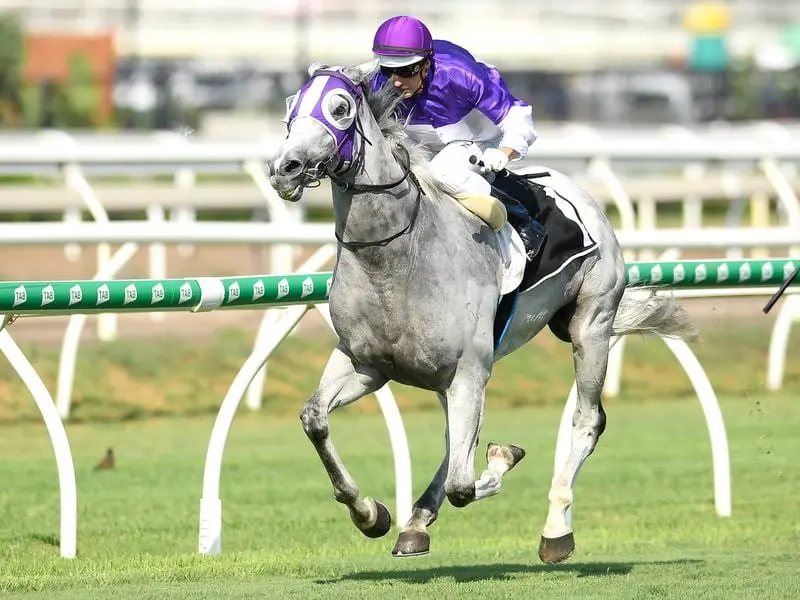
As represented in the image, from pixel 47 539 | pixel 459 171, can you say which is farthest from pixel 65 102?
pixel 459 171

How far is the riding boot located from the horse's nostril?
111cm

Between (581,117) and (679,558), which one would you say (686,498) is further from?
Result: (581,117)

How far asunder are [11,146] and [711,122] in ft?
56.3

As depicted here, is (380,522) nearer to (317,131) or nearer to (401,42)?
(317,131)

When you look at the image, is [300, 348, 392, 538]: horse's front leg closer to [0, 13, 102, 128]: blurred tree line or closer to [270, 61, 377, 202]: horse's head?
[270, 61, 377, 202]: horse's head

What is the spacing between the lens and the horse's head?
180 inches

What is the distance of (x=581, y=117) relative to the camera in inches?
977

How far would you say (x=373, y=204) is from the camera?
16.3ft

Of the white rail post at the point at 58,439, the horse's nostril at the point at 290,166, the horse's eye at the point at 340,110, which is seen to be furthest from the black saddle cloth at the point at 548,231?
the white rail post at the point at 58,439

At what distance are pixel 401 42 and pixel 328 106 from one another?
51 cm

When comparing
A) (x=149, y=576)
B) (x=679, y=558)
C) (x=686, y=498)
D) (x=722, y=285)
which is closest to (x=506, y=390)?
(x=686, y=498)

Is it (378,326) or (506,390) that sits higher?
(378,326)

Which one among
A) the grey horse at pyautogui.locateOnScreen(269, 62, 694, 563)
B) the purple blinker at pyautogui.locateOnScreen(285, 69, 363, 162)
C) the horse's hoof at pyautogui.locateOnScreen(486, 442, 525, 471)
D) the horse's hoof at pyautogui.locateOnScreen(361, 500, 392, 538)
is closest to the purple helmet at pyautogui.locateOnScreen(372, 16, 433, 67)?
the grey horse at pyautogui.locateOnScreen(269, 62, 694, 563)

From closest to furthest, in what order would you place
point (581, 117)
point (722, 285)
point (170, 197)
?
1. point (722, 285)
2. point (170, 197)
3. point (581, 117)
